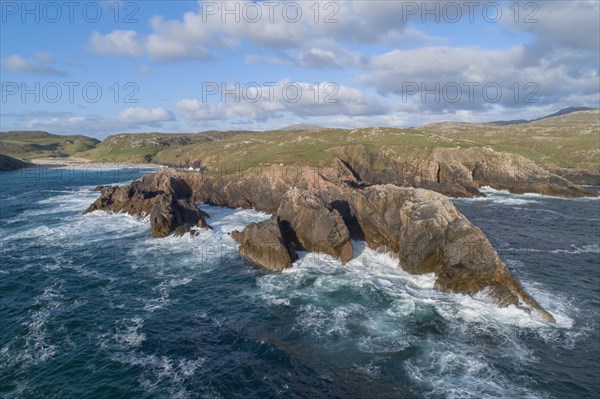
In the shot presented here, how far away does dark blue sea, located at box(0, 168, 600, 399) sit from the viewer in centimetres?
2444

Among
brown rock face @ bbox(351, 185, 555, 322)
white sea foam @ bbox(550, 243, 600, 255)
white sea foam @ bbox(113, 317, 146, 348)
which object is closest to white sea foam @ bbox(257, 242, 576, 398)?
brown rock face @ bbox(351, 185, 555, 322)

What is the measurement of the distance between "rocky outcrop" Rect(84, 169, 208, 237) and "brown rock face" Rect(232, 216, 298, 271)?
15.3m

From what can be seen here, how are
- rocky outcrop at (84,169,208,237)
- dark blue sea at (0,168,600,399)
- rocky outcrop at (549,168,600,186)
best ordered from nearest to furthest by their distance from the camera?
dark blue sea at (0,168,600,399)
rocky outcrop at (84,169,208,237)
rocky outcrop at (549,168,600,186)

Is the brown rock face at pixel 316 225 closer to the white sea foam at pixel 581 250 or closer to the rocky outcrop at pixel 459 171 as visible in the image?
the white sea foam at pixel 581 250

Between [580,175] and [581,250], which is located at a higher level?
[580,175]

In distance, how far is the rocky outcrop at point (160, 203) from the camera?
57531 mm

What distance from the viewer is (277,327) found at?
31500 mm

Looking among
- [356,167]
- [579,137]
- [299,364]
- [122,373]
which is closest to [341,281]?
[299,364]

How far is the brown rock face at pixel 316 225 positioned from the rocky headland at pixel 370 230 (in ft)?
0.41

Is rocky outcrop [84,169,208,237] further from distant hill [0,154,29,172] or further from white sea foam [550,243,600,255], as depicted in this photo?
distant hill [0,154,29,172]

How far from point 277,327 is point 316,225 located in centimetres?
1803

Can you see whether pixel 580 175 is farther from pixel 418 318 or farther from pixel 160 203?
pixel 160 203

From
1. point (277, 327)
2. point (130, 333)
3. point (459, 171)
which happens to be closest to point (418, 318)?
point (277, 327)

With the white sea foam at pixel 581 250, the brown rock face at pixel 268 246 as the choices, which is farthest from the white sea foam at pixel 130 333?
the white sea foam at pixel 581 250
